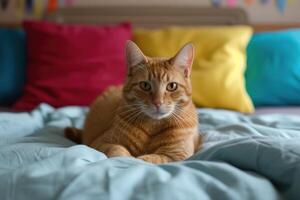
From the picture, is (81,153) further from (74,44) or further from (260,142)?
(74,44)

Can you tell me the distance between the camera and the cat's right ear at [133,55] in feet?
4.07

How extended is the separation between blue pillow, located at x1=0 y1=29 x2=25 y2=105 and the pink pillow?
70mm

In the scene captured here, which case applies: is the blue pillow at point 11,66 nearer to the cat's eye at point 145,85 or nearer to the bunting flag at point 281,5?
the cat's eye at point 145,85

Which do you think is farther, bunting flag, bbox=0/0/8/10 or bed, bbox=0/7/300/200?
bunting flag, bbox=0/0/8/10

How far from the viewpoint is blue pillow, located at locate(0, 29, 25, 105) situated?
7.02ft

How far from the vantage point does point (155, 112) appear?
1.18 metres

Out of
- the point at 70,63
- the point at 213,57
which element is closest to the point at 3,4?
the point at 70,63

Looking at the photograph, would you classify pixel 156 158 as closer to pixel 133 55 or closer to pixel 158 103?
pixel 158 103

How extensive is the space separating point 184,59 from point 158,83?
0.13m

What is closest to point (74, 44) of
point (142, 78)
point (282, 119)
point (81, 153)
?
point (142, 78)

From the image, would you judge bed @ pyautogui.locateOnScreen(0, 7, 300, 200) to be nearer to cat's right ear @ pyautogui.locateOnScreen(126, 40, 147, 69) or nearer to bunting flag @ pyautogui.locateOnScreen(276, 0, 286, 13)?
cat's right ear @ pyautogui.locateOnScreen(126, 40, 147, 69)

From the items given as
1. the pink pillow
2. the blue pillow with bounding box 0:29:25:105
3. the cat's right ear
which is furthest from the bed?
the blue pillow with bounding box 0:29:25:105

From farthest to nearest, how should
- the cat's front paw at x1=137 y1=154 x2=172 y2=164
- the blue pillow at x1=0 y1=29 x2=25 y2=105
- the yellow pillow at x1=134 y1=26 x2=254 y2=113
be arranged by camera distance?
the blue pillow at x1=0 y1=29 x2=25 y2=105
the yellow pillow at x1=134 y1=26 x2=254 y2=113
the cat's front paw at x1=137 y1=154 x2=172 y2=164

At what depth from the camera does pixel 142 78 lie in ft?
3.99
